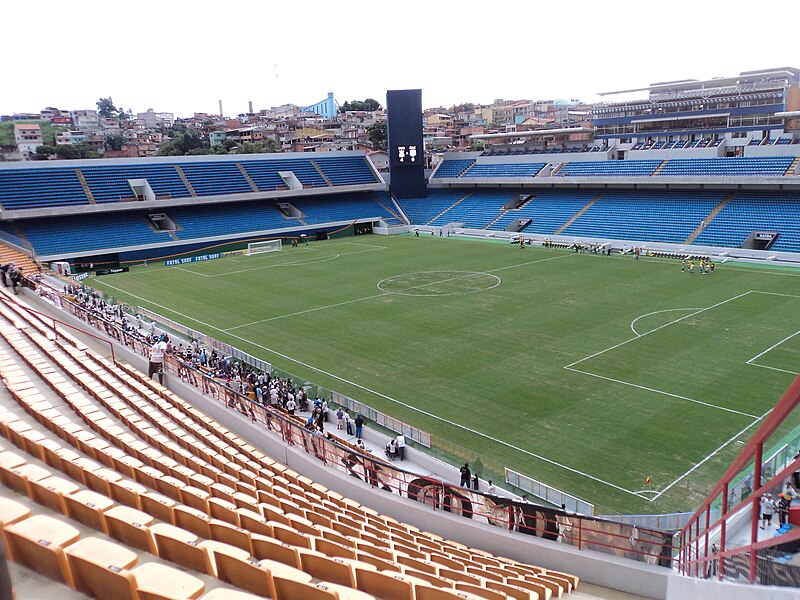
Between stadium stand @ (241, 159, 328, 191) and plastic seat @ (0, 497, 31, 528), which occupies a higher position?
stadium stand @ (241, 159, 328, 191)

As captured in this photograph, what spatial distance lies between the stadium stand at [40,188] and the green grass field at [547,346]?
432 inches

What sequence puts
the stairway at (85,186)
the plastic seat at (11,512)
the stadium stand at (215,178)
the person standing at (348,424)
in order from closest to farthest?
the plastic seat at (11,512)
the person standing at (348,424)
the stairway at (85,186)
the stadium stand at (215,178)

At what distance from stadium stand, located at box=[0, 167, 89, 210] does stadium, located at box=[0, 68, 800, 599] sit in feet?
0.85

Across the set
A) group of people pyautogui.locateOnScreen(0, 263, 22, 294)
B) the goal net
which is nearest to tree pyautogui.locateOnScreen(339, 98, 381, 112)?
the goal net

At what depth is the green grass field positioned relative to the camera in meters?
17.7

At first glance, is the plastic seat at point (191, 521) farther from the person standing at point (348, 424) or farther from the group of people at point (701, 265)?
the group of people at point (701, 265)

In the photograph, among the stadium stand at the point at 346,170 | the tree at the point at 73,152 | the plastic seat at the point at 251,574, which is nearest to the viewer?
the plastic seat at the point at 251,574

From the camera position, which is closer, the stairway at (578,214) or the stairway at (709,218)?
the stairway at (709,218)

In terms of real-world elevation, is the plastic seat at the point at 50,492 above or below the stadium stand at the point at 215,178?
below

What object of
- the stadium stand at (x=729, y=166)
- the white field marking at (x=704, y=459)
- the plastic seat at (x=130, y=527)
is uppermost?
the stadium stand at (x=729, y=166)

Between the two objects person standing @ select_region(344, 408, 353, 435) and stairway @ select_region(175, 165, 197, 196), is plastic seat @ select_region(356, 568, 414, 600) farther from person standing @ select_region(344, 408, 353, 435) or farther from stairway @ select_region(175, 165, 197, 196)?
stairway @ select_region(175, 165, 197, 196)

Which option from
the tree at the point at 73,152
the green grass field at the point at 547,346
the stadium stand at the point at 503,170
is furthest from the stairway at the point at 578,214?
the tree at the point at 73,152

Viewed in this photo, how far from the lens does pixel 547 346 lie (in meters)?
26.5

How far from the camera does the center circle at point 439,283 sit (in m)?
37.5
